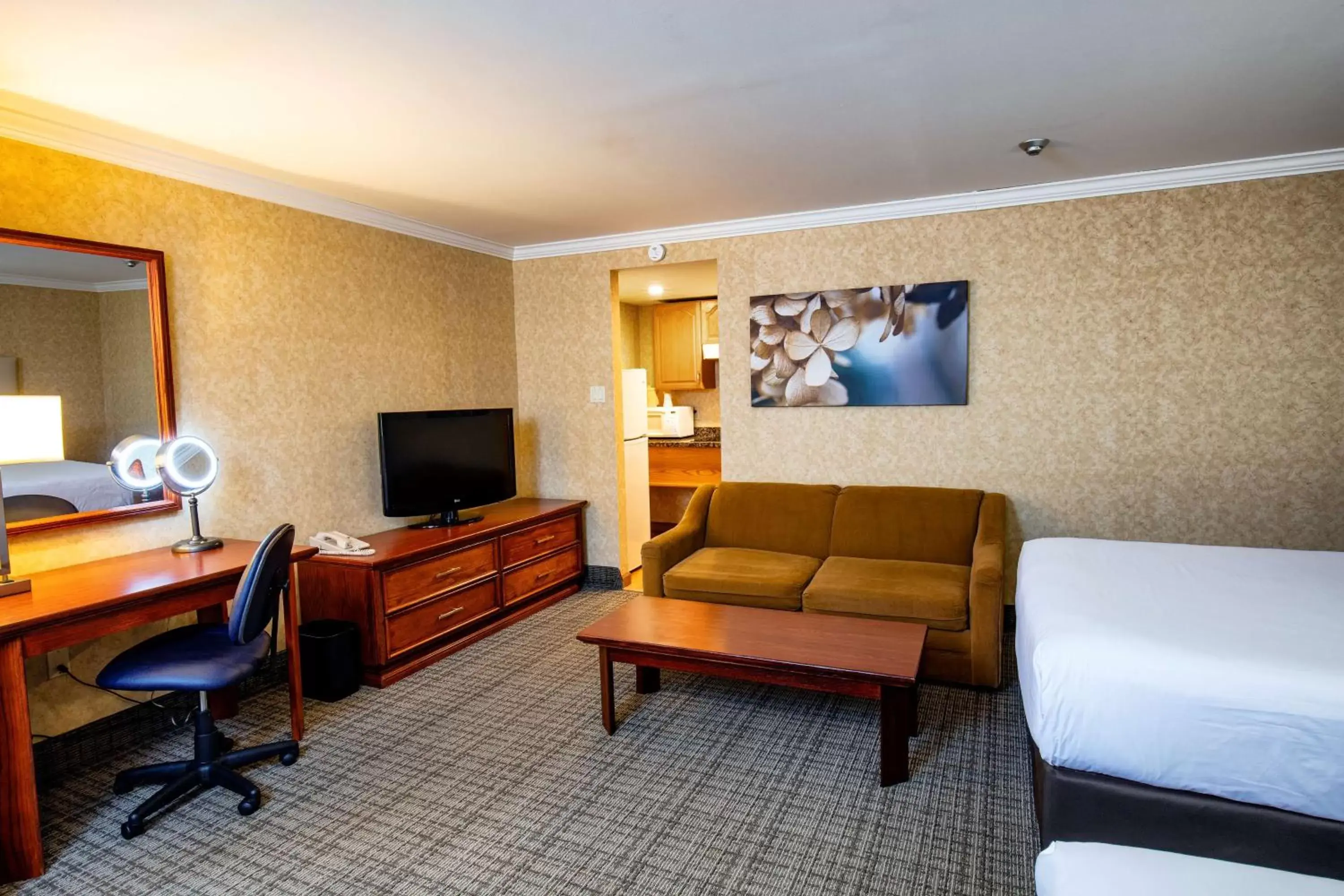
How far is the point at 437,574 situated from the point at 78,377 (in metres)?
1.76

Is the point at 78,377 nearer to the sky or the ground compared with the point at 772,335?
nearer to the ground

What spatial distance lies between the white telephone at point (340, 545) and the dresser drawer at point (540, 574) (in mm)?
975

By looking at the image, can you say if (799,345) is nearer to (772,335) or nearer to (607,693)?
(772,335)

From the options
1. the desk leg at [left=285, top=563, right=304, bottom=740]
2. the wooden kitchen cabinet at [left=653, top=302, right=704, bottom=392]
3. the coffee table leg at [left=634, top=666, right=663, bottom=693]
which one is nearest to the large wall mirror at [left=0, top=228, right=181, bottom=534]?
the desk leg at [left=285, top=563, right=304, bottom=740]

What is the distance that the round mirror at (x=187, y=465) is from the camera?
9.57ft

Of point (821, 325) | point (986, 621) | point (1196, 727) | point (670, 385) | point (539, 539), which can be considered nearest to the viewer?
point (1196, 727)

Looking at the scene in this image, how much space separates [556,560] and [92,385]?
2.74m

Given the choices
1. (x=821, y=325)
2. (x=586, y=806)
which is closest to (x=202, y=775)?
(x=586, y=806)

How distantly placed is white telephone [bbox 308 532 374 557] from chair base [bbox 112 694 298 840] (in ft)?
3.37

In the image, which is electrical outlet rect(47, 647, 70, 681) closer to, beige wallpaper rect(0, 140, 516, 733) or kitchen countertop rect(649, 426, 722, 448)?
beige wallpaper rect(0, 140, 516, 733)

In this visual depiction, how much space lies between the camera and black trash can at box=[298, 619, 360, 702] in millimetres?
3338

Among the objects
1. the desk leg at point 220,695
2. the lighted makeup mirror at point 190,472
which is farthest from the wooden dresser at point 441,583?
the lighted makeup mirror at point 190,472

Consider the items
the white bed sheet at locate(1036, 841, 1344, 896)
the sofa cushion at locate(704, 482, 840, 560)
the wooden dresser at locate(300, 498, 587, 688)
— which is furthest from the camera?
the sofa cushion at locate(704, 482, 840, 560)

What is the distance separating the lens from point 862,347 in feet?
14.2
